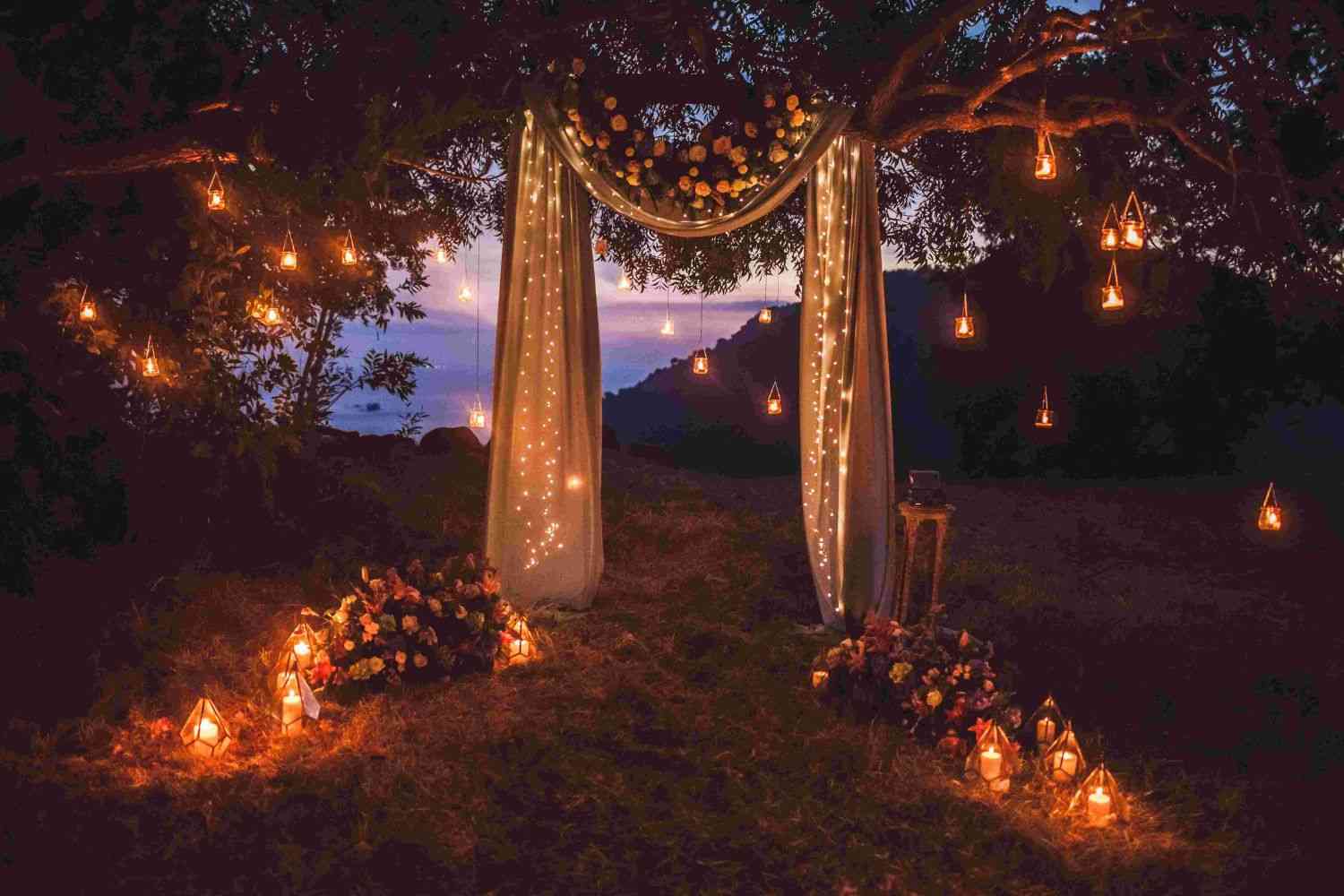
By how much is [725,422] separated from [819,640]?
10016mm

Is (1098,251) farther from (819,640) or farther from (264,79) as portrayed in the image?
(264,79)

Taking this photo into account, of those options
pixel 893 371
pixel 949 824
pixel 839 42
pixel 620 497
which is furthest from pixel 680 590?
pixel 893 371

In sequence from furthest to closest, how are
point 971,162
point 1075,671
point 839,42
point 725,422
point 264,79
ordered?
point 725,422 < point 971,162 < point 839,42 < point 1075,671 < point 264,79

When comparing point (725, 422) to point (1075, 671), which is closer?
point (1075, 671)

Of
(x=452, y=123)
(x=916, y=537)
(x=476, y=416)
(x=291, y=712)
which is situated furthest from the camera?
(x=476, y=416)

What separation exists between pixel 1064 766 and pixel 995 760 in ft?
0.79

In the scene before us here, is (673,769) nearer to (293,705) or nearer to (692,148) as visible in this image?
(293,705)

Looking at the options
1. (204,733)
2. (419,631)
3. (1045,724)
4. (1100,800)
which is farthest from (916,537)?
(204,733)

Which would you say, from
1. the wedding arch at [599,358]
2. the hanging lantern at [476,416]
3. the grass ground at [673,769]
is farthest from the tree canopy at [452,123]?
the grass ground at [673,769]

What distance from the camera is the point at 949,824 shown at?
3160 millimetres

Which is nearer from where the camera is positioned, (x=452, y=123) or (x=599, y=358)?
(x=452, y=123)

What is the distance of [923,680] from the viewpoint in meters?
3.89

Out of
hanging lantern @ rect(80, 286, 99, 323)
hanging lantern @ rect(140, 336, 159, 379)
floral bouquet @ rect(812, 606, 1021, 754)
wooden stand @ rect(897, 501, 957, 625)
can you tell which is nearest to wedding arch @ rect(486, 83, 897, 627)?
wooden stand @ rect(897, 501, 957, 625)

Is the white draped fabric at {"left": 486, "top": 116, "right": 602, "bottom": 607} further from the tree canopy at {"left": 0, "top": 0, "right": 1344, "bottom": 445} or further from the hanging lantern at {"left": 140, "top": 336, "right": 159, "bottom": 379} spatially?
the hanging lantern at {"left": 140, "top": 336, "right": 159, "bottom": 379}
